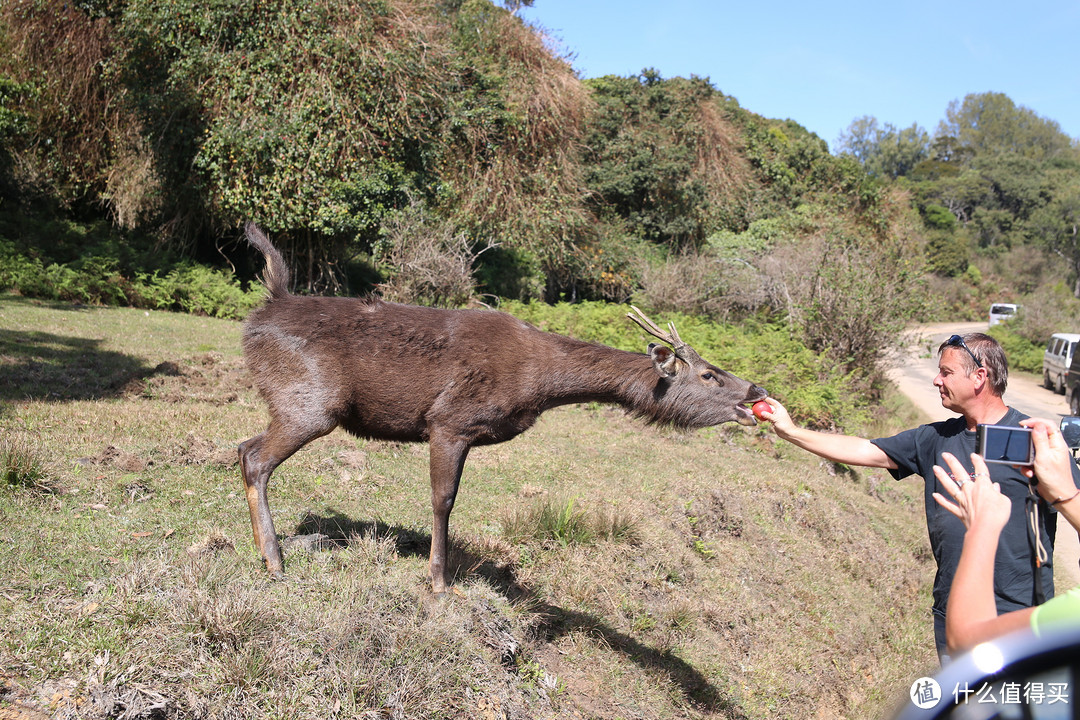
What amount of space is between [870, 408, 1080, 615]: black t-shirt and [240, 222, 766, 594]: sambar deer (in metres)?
1.51

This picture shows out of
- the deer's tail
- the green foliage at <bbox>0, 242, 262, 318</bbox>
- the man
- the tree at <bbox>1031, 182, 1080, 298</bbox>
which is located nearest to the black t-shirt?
the man

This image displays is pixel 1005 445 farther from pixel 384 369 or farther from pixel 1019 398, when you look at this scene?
pixel 1019 398

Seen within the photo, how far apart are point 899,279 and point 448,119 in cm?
1104

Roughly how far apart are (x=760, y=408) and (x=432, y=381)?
218 cm

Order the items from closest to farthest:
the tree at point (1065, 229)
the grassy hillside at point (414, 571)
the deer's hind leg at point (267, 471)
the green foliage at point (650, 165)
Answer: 1. the grassy hillside at point (414, 571)
2. the deer's hind leg at point (267, 471)
3. the green foliage at point (650, 165)
4. the tree at point (1065, 229)

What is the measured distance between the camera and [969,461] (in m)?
3.47

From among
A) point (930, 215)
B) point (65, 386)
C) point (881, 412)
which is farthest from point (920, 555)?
point (930, 215)

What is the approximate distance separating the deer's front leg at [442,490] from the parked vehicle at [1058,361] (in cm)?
2131

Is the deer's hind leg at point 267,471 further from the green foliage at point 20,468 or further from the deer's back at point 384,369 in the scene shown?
the green foliage at point 20,468

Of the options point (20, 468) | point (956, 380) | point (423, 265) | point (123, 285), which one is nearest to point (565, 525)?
point (956, 380)

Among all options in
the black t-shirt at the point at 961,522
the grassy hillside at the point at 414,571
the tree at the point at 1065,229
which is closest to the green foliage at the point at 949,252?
the tree at the point at 1065,229

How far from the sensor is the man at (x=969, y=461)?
10.2ft

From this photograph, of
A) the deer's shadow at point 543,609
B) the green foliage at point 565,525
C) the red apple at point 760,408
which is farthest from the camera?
the green foliage at point 565,525

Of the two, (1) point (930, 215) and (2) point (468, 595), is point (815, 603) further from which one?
(1) point (930, 215)
